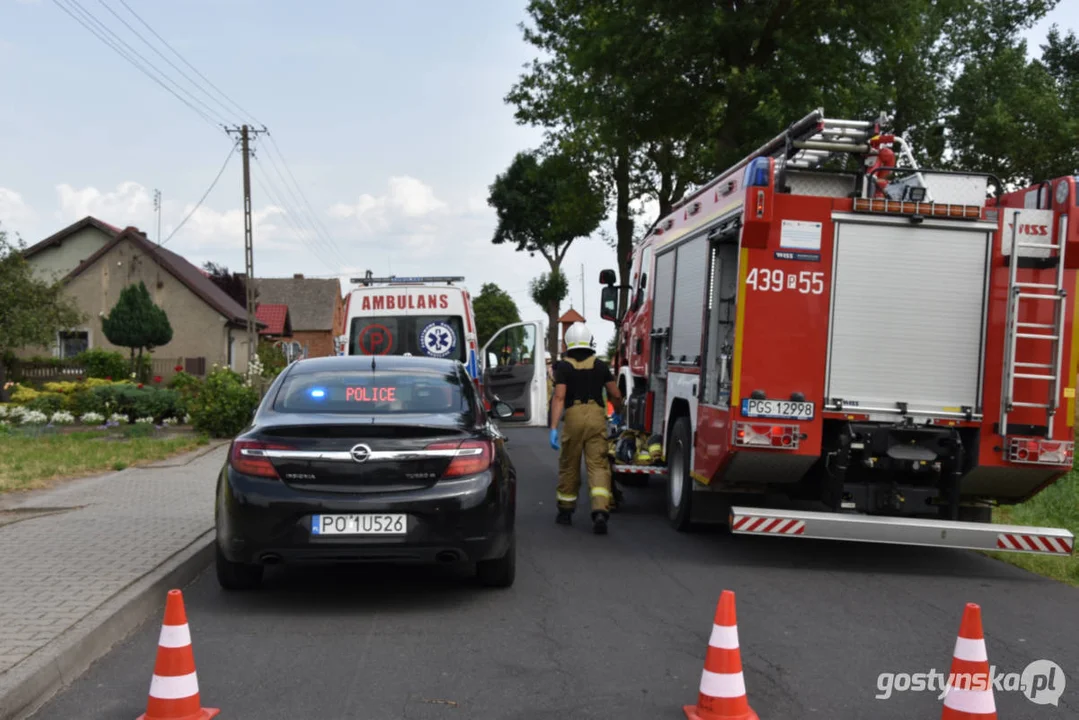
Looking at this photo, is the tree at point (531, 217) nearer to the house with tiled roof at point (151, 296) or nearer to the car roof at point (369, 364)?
the house with tiled roof at point (151, 296)

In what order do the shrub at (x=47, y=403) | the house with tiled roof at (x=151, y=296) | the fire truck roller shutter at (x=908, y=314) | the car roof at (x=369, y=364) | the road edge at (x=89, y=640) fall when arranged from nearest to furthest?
the road edge at (x=89, y=640) < the car roof at (x=369, y=364) < the fire truck roller shutter at (x=908, y=314) < the shrub at (x=47, y=403) < the house with tiled roof at (x=151, y=296)

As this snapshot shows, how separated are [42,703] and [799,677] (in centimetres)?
351

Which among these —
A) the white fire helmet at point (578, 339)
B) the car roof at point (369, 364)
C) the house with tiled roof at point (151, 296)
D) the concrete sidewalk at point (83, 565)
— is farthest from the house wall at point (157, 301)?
the car roof at point (369, 364)

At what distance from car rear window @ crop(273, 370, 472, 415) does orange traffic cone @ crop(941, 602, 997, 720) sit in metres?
3.58

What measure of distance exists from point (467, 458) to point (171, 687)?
2503 millimetres

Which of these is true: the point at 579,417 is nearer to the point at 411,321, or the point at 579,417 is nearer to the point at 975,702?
the point at 975,702

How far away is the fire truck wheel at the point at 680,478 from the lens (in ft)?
31.1

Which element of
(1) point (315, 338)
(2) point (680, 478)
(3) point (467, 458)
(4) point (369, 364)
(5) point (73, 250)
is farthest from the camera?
(1) point (315, 338)

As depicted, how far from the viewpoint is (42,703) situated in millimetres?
4906

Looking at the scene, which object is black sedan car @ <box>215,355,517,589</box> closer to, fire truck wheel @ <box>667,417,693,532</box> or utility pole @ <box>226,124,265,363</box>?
fire truck wheel @ <box>667,417,693,532</box>

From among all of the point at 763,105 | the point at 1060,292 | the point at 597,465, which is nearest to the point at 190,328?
the point at 763,105

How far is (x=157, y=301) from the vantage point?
47500 millimetres

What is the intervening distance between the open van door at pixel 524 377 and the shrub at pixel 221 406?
4.13 m

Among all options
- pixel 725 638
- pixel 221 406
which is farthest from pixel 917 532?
pixel 221 406
